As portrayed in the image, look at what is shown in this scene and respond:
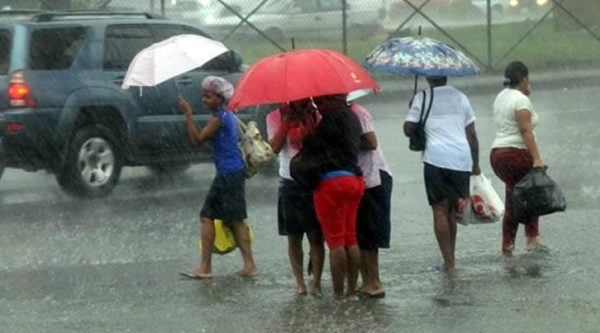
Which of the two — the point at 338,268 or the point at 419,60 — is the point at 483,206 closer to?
the point at 419,60

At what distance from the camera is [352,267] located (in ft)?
29.5

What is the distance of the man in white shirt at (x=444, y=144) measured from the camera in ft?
31.7

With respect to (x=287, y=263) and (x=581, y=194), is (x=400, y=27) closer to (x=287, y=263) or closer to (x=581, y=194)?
(x=581, y=194)

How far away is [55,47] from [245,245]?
4.71 meters

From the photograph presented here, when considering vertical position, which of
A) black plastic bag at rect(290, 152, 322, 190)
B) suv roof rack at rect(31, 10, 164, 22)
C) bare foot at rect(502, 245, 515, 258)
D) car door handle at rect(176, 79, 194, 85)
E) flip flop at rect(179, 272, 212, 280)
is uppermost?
suv roof rack at rect(31, 10, 164, 22)

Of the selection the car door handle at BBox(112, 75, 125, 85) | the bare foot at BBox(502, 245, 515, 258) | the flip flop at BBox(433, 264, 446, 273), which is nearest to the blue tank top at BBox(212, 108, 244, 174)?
the flip flop at BBox(433, 264, 446, 273)

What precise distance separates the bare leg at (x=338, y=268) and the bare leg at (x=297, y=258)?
12.6 inches

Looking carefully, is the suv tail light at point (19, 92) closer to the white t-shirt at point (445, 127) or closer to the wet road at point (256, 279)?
the wet road at point (256, 279)

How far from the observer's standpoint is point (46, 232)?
12.3 meters

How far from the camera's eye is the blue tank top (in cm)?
992

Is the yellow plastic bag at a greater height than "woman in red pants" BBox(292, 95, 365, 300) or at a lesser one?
lesser

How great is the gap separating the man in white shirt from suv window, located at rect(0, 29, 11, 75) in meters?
5.36

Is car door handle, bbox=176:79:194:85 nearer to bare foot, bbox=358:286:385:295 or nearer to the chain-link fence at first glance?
bare foot, bbox=358:286:385:295

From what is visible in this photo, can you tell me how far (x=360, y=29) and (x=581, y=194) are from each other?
12.7m
